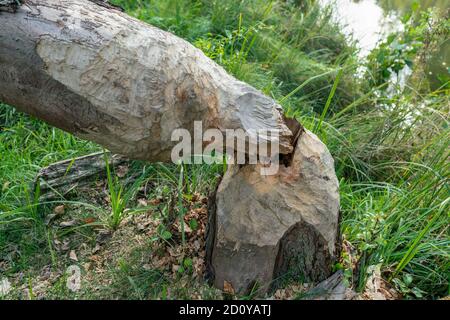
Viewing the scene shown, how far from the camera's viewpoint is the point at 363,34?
5.32 m

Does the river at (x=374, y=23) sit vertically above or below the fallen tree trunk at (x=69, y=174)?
above

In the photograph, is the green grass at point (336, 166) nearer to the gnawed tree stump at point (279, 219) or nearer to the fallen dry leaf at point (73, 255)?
the fallen dry leaf at point (73, 255)

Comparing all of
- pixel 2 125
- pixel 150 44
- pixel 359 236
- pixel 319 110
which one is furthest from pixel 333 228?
pixel 2 125

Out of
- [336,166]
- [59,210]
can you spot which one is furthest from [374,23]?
[59,210]

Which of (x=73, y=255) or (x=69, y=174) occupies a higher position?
(x=69, y=174)

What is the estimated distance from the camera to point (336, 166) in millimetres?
3074

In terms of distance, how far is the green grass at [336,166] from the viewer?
2.15m

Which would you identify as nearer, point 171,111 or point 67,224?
point 171,111

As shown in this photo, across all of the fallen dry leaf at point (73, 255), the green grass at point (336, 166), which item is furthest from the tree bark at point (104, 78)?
the fallen dry leaf at point (73, 255)

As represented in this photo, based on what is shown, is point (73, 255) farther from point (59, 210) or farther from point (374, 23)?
point (374, 23)

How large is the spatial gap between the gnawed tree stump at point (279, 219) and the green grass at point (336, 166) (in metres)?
0.21

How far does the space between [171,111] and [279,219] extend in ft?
2.31

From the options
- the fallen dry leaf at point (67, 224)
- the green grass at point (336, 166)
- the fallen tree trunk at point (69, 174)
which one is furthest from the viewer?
the fallen tree trunk at point (69, 174)

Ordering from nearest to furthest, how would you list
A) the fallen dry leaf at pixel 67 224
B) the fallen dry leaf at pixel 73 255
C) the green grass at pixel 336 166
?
the green grass at pixel 336 166, the fallen dry leaf at pixel 73 255, the fallen dry leaf at pixel 67 224
